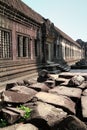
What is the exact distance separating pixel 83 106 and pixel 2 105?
1.81 m

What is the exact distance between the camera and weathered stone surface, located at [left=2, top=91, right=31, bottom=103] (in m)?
6.32

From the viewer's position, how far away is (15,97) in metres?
6.52

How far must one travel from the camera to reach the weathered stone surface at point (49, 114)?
523 cm

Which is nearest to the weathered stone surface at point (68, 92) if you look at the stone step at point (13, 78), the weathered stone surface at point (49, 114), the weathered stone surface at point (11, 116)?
the weathered stone surface at point (49, 114)

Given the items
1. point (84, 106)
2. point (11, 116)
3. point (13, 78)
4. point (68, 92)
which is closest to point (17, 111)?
point (11, 116)

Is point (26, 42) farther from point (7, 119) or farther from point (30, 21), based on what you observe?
point (7, 119)

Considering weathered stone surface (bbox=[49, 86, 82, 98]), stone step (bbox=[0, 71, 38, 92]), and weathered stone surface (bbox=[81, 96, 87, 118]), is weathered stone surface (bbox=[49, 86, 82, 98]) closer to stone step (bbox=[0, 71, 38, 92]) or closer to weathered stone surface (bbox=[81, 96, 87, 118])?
weathered stone surface (bbox=[81, 96, 87, 118])

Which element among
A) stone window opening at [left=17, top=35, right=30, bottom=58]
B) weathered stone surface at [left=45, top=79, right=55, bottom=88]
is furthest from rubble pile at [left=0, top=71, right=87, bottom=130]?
stone window opening at [left=17, top=35, right=30, bottom=58]

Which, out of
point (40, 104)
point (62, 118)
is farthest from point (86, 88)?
point (62, 118)

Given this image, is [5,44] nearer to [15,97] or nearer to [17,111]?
[15,97]

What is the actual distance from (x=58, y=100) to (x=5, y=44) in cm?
659

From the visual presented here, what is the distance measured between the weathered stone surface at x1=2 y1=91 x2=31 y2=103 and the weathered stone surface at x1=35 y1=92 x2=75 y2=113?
33 centimetres

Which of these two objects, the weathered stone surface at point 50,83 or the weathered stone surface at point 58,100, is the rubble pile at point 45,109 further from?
the weathered stone surface at point 50,83

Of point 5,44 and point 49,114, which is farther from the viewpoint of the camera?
point 5,44
